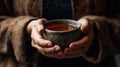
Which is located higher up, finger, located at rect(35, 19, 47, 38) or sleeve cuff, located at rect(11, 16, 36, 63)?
finger, located at rect(35, 19, 47, 38)

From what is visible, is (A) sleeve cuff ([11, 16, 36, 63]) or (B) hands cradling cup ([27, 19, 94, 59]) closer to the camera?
(B) hands cradling cup ([27, 19, 94, 59])

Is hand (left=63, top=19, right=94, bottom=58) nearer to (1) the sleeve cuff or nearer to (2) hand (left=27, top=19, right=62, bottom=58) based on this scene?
(2) hand (left=27, top=19, right=62, bottom=58)

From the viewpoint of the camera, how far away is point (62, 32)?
2.34ft

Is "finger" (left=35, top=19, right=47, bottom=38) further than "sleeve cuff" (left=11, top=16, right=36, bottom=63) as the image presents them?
No

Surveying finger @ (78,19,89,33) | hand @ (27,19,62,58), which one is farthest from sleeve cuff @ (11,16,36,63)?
finger @ (78,19,89,33)

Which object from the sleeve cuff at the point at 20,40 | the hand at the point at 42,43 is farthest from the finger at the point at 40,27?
the sleeve cuff at the point at 20,40

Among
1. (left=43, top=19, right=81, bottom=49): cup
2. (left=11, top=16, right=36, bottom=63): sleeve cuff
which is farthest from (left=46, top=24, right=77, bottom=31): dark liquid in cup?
(left=11, top=16, right=36, bottom=63): sleeve cuff

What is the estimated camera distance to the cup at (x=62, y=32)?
0.72m

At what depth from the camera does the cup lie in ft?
2.36

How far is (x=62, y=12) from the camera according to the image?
0.95 meters

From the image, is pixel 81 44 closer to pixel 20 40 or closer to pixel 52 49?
pixel 52 49

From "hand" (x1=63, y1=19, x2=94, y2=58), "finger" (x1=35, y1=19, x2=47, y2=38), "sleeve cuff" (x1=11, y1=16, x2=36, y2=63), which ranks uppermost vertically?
"finger" (x1=35, y1=19, x2=47, y2=38)

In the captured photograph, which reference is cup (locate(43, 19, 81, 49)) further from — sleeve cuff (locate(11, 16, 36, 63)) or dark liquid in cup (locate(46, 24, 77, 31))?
sleeve cuff (locate(11, 16, 36, 63))

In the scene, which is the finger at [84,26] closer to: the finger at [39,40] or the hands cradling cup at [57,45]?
the hands cradling cup at [57,45]
